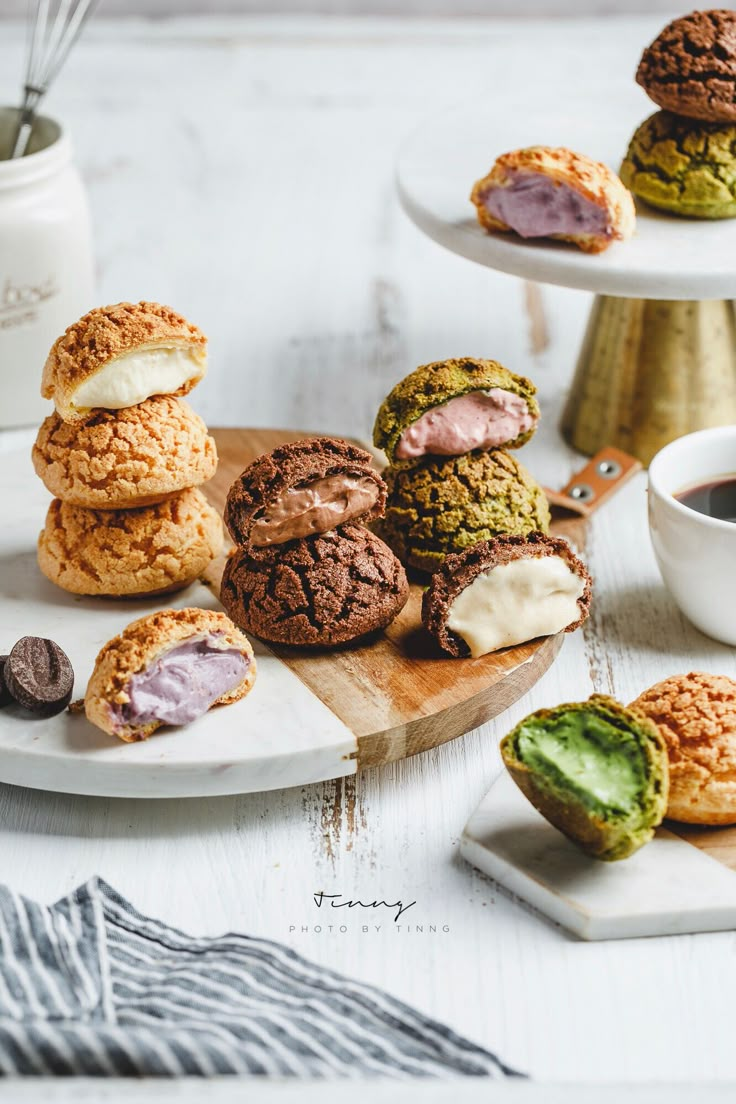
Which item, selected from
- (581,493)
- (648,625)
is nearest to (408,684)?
(648,625)

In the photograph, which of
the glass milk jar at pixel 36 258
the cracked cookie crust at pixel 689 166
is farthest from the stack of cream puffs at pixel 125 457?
the cracked cookie crust at pixel 689 166

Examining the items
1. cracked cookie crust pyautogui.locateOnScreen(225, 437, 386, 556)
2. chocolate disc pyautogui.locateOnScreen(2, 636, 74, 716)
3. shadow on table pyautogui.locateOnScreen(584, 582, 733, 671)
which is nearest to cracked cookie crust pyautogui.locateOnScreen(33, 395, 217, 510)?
cracked cookie crust pyautogui.locateOnScreen(225, 437, 386, 556)

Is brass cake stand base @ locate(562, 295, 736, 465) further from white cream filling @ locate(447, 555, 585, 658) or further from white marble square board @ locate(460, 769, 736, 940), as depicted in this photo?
white marble square board @ locate(460, 769, 736, 940)

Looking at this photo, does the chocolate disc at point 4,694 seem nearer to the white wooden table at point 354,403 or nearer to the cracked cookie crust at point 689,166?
the white wooden table at point 354,403

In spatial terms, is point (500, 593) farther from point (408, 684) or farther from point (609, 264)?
point (609, 264)

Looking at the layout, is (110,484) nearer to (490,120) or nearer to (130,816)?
(130,816)
